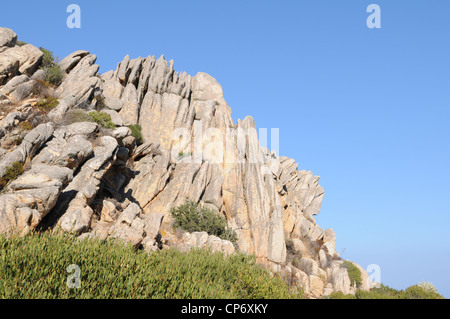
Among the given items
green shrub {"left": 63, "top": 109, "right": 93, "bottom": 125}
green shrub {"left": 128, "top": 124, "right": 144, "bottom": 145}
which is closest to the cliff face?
green shrub {"left": 63, "top": 109, "right": 93, "bottom": 125}

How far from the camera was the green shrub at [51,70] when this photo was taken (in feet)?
106

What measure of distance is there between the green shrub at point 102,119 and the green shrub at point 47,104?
2.91 m

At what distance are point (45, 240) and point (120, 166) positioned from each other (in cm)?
1766

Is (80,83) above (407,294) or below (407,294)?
above

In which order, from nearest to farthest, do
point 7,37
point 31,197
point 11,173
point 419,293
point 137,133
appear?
point 31,197 < point 11,173 < point 7,37 < point 419,293 < point 137,133

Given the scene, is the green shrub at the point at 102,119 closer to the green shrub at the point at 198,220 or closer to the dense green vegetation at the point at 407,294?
the green shrub at the point at 198,220

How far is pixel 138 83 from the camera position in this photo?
44.2 m

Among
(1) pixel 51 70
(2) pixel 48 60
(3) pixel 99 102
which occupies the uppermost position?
(2) pixel 48 60

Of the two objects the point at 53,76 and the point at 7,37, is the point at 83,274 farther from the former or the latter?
the point at 7,37

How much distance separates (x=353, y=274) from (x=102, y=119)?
38732 mm

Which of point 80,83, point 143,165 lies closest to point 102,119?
point 80,83

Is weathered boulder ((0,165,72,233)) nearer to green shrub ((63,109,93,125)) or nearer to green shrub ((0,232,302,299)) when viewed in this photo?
green shrub ((0,232,302,299))

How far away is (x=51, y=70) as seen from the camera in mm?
32750
